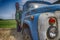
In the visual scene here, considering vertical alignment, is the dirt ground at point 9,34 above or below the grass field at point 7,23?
below

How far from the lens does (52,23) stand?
2.68m

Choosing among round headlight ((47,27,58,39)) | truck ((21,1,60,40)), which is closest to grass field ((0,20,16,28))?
truck ((21,1,60,40))

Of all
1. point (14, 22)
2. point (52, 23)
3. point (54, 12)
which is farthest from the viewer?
point (14, 22)

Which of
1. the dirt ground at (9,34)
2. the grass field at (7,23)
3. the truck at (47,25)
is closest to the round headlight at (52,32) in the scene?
the truck at (47,25)

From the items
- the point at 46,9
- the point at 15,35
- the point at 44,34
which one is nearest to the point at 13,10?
the point at 15,35

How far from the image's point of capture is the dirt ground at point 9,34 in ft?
16.2

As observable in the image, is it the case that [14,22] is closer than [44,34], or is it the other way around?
[44,34]

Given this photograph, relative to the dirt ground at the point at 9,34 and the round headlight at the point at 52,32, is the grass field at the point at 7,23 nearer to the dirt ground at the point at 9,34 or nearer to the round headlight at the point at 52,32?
the dirt ground at the point at 9,34

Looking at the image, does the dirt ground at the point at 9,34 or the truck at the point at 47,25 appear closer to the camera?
the truck at the point at 47,25

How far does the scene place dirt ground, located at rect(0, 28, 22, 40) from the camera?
4.93m

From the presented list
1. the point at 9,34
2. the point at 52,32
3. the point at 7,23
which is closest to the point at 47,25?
the point at 52,32

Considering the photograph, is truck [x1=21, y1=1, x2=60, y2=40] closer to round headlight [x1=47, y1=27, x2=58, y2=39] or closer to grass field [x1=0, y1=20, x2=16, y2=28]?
round headlight [x1=47, y1=27, x2=58, y2=39]

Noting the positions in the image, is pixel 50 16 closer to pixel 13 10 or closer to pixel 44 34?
pixel 44 34

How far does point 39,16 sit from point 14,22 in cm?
261
